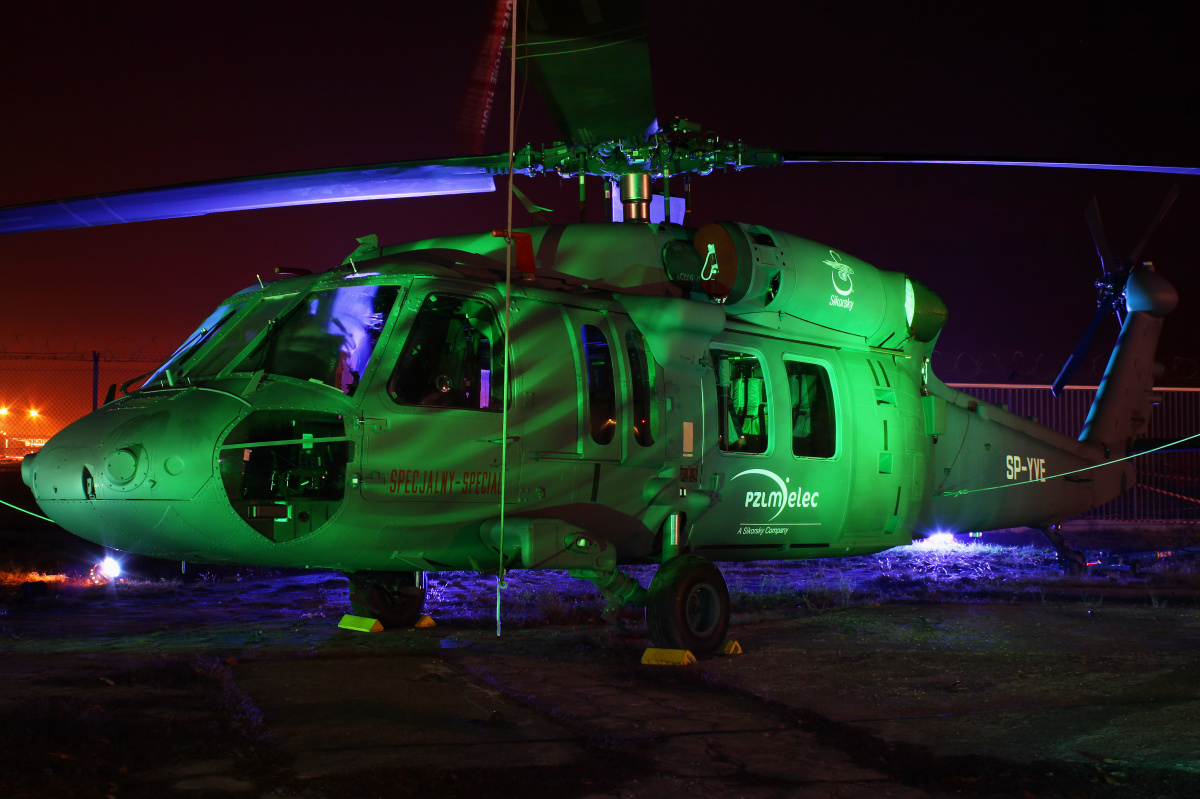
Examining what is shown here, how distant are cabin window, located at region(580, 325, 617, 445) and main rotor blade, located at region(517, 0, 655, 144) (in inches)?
64.1

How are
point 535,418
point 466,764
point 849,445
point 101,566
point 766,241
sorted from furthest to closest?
1. point 101,566
2. point 849,445
3. point 766,241
4. point 535,418
5. point 466,764

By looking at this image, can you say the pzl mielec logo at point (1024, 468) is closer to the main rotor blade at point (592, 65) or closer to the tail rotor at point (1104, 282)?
the tail rotor at point (1104, 282)

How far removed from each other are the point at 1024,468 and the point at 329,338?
8.04 meters

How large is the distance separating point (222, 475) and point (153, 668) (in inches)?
56.9

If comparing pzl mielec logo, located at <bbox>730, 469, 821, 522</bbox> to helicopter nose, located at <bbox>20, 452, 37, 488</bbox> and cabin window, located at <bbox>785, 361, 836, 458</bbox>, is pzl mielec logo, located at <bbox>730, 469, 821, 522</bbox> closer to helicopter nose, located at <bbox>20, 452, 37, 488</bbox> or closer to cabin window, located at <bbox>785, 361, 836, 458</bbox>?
cabin window, located at <bbox>785, 361, 836, 458</bbox>

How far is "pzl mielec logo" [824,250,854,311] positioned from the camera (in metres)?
8.77

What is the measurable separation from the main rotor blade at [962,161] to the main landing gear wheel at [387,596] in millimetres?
4571

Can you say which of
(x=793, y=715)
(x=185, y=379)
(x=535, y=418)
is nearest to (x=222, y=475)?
(x=185, y=379)

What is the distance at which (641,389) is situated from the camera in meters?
7.60

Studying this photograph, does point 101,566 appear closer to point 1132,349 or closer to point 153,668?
point 153,668

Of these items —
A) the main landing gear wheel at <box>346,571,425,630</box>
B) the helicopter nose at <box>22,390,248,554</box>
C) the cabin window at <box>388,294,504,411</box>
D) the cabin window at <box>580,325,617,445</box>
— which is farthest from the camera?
the main landing gear wheel at <box>346,571,425,630</box>

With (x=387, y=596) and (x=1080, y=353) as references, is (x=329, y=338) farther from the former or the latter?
(x=1080, y=353)

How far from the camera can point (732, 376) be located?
847 cm

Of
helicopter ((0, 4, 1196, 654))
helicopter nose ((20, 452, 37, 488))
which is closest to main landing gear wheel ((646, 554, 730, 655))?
helicopter ((0, 4, 1196, 654))
